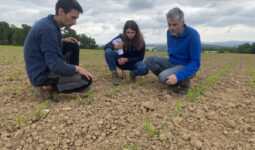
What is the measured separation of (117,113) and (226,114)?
1432mm

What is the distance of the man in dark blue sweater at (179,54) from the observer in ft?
9.33

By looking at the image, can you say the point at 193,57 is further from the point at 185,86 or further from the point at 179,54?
the point at 185,86

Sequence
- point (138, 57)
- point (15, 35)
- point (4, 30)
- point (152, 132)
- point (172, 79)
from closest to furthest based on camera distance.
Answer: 1. point (152, 132)
2. point (172, 79)
3. point (138, 57)
4. point (15, 35)
5. point (4, 30)

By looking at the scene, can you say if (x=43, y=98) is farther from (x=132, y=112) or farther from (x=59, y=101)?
(x=132, y=112)

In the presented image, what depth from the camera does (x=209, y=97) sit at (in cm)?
306

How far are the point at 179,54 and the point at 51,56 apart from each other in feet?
7.12

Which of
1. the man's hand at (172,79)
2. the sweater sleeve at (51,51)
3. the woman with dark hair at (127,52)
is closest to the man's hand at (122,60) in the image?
the woman with dark hair at (127,52)

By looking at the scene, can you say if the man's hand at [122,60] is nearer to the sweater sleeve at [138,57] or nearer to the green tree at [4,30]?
the sweater sleeve at [138,57]

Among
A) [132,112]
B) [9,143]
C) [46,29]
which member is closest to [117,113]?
[132,112]

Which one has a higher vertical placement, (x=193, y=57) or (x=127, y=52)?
(x=127, y=52)

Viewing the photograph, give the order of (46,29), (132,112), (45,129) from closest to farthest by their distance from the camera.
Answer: (45,129) < (46,29) < (132,112)

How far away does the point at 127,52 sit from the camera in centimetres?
372

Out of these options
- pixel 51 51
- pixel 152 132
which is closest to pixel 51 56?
pixel 51 51

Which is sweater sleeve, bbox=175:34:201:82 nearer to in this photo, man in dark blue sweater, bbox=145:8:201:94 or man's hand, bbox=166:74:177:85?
man in dark blue sweater, bbox=145:8:201:94
